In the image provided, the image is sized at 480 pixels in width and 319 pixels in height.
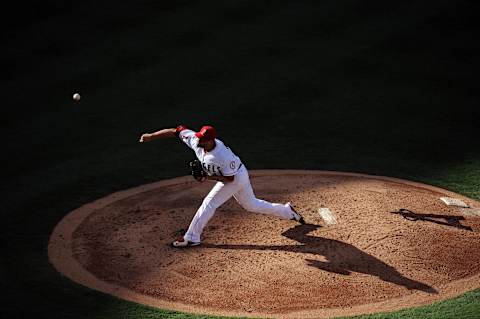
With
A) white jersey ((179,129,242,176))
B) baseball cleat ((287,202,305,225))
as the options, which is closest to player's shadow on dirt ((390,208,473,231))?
baseball cleat ((287,202,305,225))

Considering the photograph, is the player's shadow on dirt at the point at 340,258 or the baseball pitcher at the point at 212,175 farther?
the baseball pitcher at the point at 212,175

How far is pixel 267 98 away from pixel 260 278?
6495 millimetres

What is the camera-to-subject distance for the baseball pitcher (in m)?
8.72

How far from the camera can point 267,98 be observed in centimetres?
1428

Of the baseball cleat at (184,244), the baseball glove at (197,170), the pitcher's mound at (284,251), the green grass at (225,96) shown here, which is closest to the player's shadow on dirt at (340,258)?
the pitcher's mound at (284,251)

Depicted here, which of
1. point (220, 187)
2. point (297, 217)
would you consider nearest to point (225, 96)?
point (297, 217)

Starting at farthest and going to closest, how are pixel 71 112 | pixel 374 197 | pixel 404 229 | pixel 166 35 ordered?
pixel 166 35 → pixel 71 112 → pixel 374 197 → pixel 404 229

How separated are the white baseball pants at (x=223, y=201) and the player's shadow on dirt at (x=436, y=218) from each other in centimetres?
175

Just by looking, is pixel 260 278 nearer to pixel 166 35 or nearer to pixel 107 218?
pixel 107 218

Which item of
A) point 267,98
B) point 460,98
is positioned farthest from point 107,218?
point 460,98

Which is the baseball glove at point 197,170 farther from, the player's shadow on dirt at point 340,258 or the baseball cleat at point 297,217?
the baseball cleat at point 297,217

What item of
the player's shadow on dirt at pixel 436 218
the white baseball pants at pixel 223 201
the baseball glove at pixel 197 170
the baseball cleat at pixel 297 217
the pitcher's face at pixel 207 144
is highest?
the pitcher's face at pixel 207 144

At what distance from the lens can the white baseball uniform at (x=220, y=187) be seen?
877 cm

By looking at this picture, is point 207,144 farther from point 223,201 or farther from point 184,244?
point 184,244
